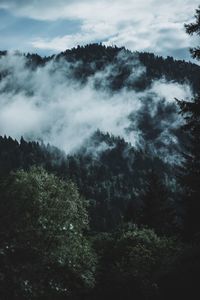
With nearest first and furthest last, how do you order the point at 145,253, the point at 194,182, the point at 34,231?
1. the point at 194,182
2. the point at 34,231
3. the point at 145,253

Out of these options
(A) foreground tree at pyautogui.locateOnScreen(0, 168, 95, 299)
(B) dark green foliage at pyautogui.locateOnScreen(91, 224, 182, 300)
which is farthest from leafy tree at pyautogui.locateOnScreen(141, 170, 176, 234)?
(A) foreground tree at pyautogui.locateOnScreen(0, 168, 95, 299)

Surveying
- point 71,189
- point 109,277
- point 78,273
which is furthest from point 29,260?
point 109,277

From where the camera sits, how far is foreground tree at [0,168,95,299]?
20.6 metres

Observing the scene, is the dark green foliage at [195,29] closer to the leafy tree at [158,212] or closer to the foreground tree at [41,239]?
the foreground tree at [41,239]

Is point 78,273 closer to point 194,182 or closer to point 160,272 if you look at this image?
point 160,272

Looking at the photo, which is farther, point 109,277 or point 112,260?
point 112,260

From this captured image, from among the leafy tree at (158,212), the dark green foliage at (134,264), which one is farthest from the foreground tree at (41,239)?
the leafy tree at (158,212)

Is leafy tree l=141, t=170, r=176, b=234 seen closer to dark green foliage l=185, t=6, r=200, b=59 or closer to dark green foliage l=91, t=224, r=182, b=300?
dark green foliage l=91, t=224, r=182, b=300

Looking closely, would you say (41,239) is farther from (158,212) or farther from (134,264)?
(158,212)

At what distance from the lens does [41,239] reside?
2359 cm

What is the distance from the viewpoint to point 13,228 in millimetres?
21141

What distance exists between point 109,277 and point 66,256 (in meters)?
7.11

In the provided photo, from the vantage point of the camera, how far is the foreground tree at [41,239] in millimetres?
20562

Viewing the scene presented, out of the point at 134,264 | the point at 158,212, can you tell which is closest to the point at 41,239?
the point at 134,264
